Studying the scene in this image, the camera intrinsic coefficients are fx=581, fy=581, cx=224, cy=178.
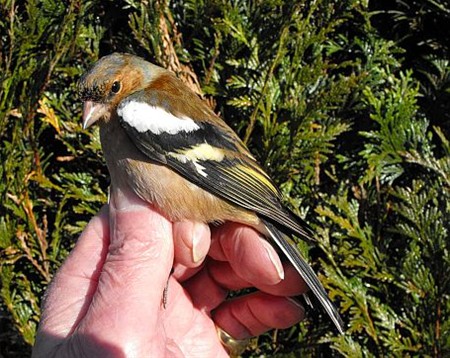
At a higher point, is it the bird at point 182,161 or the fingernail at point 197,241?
the bird at point 182,161

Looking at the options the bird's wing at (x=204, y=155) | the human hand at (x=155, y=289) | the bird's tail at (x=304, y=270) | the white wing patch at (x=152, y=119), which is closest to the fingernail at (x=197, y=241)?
the human hand at (x=155, y=289)

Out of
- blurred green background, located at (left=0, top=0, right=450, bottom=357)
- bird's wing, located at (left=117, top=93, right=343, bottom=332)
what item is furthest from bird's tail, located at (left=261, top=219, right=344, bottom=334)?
blurred green background, located at (left=0, top=0, right=450, bottom=357)

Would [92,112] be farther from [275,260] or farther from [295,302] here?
[295,302]

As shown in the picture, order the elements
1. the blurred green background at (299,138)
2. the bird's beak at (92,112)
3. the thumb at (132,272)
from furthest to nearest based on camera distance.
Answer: the blurred green background at (299,138) < the bird's beak at (92,112) < the thumb at (132,272)

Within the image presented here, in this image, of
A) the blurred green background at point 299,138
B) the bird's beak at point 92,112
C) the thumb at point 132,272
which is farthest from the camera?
the blurred green background at point 299,138

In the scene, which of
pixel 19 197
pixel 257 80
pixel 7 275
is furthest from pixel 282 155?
pixel 7 275

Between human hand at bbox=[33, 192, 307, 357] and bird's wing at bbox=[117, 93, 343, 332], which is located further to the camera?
bird's wing at bbox=[117, 93, 343, 332]

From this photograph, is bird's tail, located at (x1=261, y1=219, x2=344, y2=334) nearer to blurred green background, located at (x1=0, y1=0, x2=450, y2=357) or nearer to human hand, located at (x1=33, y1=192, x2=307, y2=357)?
human hand, located at (x1=33, y1=192, x2=307, y2=357)

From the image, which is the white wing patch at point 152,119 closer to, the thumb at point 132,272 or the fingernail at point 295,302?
the thumb at point 132,272
